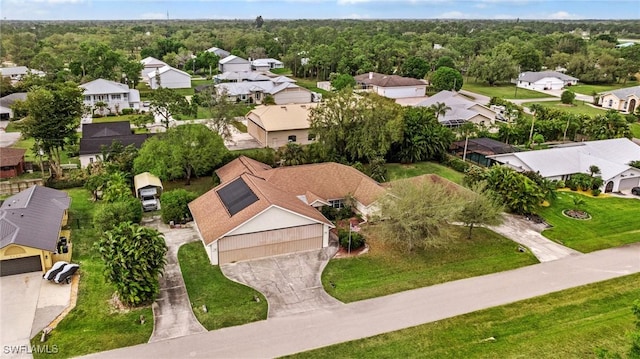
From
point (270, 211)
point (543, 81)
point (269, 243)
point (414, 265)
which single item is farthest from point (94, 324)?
point (543, 81)

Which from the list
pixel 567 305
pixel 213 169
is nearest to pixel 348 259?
pixel 567 305

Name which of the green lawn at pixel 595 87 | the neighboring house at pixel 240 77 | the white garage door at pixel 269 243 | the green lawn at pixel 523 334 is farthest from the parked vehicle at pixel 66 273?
the green lawn at pixel 595 87

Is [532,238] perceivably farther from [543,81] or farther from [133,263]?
[543,81]

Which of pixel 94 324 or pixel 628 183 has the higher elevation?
pixel 628 183

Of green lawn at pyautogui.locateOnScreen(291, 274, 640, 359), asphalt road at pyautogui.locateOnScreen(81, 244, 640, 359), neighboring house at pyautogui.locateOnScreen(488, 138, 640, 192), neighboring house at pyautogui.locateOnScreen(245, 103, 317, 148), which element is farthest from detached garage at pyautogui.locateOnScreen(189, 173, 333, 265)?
neighboring house at pyautogui.locateOnScreen(488, 138, 640, 192)

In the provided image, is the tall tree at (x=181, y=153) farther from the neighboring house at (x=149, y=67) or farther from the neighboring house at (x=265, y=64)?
the neighboring house at (x=265, y=64)

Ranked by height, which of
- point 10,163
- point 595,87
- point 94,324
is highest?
point 595,87

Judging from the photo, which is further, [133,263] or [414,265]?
[414,265]
